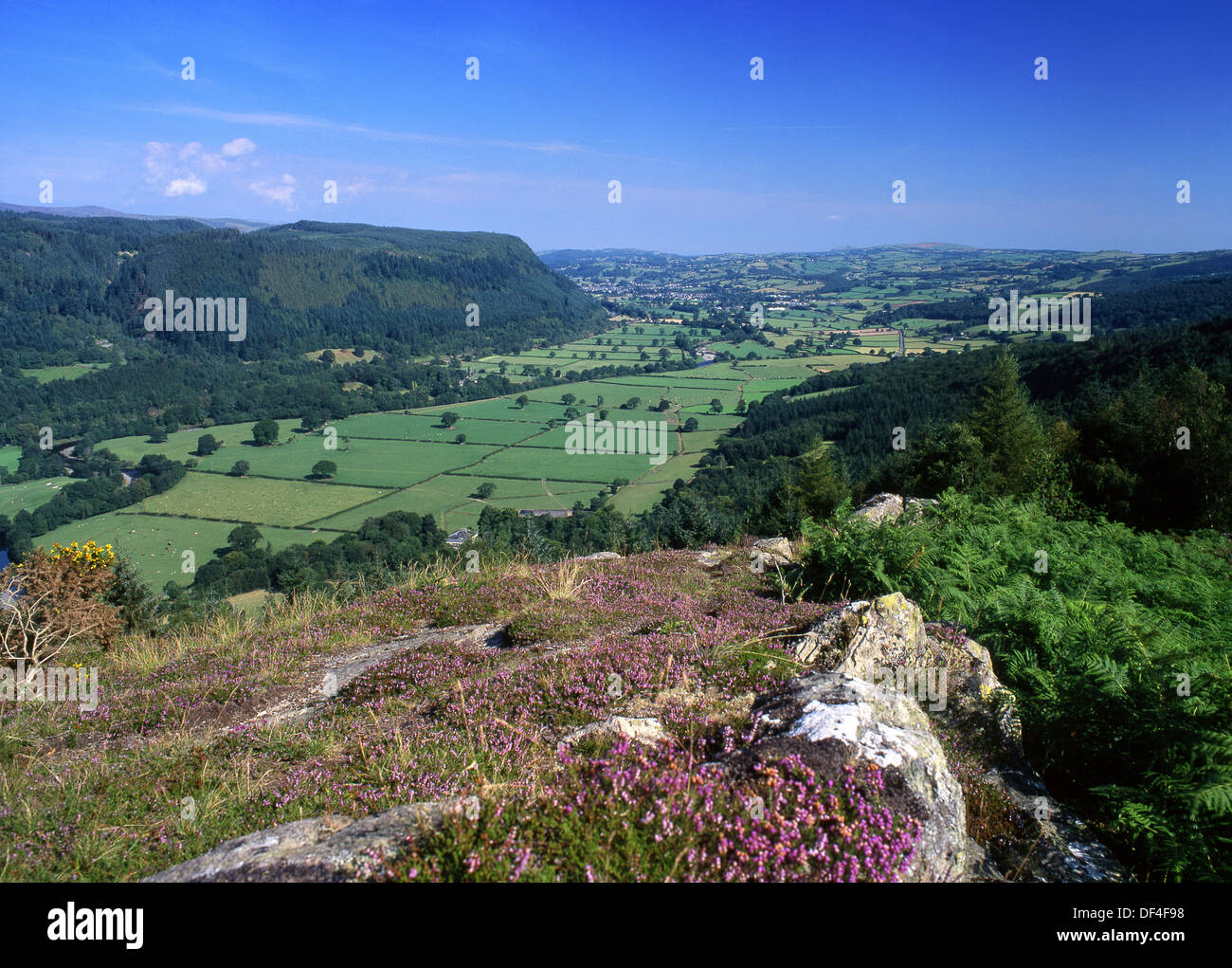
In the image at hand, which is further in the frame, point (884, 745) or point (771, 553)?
point (771, 553)

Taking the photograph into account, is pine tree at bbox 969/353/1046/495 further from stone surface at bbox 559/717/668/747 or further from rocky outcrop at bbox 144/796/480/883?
rocky outcrop at bbox 144/796/480/883

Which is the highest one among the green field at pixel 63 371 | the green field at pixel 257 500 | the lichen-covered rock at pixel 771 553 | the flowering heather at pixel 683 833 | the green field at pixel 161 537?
the green field at pixel 63 371

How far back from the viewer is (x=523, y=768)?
177 inches

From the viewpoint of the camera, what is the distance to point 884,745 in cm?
425

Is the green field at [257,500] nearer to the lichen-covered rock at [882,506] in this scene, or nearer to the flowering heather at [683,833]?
the lichen-covered rock at [882,506]

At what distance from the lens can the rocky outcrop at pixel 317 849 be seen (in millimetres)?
3400

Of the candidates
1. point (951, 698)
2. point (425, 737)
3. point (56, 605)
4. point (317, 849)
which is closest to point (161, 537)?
point (56, 605)

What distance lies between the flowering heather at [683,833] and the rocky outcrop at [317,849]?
182mm

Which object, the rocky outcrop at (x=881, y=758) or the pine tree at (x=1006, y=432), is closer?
the rocky outcrop at (x=881, y=758)

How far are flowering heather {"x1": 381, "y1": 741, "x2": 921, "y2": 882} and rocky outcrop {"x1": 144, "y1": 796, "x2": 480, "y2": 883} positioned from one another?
0.18 meters

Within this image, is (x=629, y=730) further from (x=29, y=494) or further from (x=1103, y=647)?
(x=29, y=494)

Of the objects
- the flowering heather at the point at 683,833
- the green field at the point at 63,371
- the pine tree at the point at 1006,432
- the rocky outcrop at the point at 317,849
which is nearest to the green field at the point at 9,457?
the green field at the point at 63,371

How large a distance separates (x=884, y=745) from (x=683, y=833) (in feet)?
5.28
